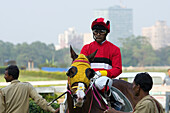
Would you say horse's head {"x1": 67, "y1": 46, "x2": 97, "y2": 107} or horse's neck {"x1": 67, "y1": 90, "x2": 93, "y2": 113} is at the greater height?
horse's head {"x1": 67, "y1": 46, "x2": 97, "y2": 107}

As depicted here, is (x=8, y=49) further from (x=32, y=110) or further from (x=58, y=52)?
(x=32, y=110)

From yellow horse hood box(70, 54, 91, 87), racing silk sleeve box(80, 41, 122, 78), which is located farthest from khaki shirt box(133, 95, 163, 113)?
racing silk sleeve box(80, 41, 122, 78)

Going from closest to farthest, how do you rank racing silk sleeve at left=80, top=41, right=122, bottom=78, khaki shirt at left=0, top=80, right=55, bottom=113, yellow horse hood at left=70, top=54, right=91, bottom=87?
1. yellow horse hood at left=70, top=54, right=91, bottom=87
2. khaki shirt at left=0, top=80, right=55, bottom=113
3. racing silk sleeve at left=80, top=41, right=122, bottom=78

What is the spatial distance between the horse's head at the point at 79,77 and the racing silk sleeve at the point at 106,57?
75cm

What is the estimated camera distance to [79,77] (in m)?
5.09

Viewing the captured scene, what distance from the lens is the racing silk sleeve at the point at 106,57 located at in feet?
19.8

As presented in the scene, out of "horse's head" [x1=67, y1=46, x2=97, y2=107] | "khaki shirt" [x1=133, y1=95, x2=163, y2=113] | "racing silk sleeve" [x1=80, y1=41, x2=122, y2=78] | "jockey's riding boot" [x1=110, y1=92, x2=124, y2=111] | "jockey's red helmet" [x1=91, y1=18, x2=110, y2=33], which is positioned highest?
"jockey's red helmet" [x1=91, y1=18, x2=110, y2=33]

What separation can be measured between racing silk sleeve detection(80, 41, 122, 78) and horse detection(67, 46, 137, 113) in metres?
0.57

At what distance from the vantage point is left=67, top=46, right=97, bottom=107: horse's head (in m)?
4.94

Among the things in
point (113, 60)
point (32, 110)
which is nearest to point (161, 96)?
point (32, 110)

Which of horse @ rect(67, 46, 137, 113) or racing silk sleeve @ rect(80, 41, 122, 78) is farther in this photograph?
racing silk sleeve @ rect(80, 41, 122, 78)

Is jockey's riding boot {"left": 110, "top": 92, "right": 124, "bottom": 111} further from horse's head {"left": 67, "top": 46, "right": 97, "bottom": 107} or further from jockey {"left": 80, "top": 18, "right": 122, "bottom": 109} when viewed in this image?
horse's head {"left": 67, "top": 46, "right": 97, "bottom": 107}

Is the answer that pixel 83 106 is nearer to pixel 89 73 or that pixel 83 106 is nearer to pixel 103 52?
pixel 89 73

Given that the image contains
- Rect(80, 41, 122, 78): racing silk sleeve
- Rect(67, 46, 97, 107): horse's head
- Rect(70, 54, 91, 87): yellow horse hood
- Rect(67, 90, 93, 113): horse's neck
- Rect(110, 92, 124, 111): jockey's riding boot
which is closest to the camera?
Rect(67, 46, 97, 107): horse's head
